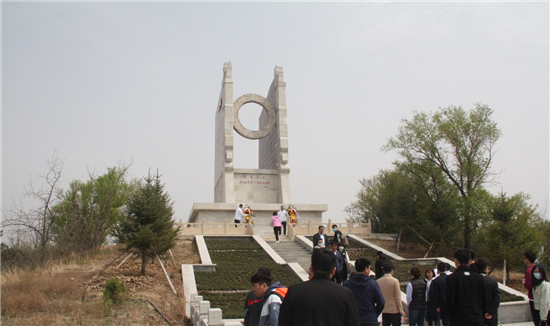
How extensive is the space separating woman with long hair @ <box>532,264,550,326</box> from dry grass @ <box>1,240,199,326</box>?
560 cm

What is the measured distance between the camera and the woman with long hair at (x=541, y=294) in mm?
5961

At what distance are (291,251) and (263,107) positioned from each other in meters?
11.4

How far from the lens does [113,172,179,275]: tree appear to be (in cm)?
1158

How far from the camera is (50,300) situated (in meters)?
8.65

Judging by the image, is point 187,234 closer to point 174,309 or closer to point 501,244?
point 174,309

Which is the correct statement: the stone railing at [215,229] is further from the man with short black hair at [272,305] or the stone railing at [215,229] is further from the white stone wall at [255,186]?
the man with short black hair at [272,305]

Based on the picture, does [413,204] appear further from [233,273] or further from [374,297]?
[374,297]

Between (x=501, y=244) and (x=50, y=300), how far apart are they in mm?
12280

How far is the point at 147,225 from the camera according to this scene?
11719 millimetres

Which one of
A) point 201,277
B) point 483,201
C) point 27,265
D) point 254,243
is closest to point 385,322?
point 201,277

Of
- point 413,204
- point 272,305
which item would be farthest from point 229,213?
point 272,305

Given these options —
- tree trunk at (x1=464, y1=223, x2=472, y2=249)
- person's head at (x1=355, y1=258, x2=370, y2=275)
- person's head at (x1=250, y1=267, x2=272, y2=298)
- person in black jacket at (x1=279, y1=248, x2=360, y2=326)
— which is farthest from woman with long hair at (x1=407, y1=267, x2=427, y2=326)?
tree trunk at (x1=464, y1=223, x2=472, y2=249)

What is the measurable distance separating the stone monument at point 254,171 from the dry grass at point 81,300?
10.1m

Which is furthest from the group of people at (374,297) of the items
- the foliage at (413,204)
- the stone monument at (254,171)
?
the stone monument at (254,171)
